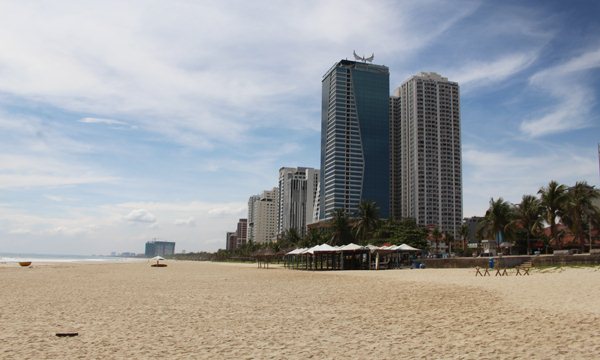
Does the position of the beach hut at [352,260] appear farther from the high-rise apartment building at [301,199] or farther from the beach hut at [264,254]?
the high-rise apartment building at [301,199]

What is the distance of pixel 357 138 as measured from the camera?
15138cm

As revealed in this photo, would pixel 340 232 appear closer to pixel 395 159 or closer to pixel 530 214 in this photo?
pixel 530 214

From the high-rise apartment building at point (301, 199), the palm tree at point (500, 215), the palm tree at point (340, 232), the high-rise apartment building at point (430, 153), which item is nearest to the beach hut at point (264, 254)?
the palm tree at point (340, 232)

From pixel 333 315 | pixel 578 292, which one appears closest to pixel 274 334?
pixel 333 315

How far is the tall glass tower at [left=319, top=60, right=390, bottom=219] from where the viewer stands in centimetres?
15088

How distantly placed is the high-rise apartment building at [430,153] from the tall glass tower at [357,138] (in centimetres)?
1410

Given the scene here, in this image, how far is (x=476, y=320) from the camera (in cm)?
1056

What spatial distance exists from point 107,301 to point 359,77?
5670 inches

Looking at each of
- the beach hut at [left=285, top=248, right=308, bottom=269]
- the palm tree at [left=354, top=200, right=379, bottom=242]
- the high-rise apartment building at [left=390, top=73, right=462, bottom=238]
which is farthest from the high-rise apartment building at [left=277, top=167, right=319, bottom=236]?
the palm tree at [left=354, top=200, right=379, bottom=242]

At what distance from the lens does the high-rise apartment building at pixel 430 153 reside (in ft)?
525

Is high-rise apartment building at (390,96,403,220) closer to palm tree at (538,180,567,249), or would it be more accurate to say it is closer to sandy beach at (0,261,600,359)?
palm tree at (538,180,567,249)

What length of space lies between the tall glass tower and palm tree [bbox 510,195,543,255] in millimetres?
98877

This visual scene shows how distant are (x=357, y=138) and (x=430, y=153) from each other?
28562 mm

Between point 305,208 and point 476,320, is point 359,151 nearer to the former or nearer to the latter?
point 305,208
